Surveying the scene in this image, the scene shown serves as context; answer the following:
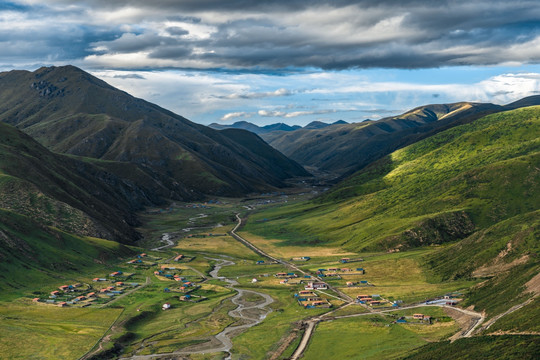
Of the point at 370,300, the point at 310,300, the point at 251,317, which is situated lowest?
the point at 310,300

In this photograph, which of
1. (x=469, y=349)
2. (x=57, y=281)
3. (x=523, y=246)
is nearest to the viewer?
(x=469, y=349)

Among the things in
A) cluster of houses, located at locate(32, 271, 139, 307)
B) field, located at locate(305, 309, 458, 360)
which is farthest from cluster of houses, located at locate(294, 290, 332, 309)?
cluster of houses, located at locate(32, 271, 139, 307)

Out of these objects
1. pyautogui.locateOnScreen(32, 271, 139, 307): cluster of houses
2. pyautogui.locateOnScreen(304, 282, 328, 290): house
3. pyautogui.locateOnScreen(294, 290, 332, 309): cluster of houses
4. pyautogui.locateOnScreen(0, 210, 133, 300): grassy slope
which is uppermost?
pyautogui.locateOnScreen(0, 210, 133, 300): grassy slope

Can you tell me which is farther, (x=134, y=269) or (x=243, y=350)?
(x=134, y=269)

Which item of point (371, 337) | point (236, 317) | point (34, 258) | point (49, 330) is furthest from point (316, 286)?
point (34, 258)

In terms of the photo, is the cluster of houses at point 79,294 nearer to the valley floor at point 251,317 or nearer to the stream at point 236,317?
the valley floor at point 251,317

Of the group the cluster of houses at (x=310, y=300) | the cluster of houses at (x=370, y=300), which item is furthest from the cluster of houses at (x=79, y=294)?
the cluster of houses at (x=370, y=300)

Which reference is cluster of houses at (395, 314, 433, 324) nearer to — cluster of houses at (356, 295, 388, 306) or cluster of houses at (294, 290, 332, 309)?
cluster of houses at (356, 295, 388, 306)

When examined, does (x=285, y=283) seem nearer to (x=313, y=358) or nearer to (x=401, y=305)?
(x=401, y=305)

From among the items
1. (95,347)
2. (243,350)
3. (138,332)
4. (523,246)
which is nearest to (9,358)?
(95,347)

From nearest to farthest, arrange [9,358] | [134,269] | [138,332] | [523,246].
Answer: [9,358], [138,332], [523,246], [134,269]

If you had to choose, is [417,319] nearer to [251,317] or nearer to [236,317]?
[251,317]
